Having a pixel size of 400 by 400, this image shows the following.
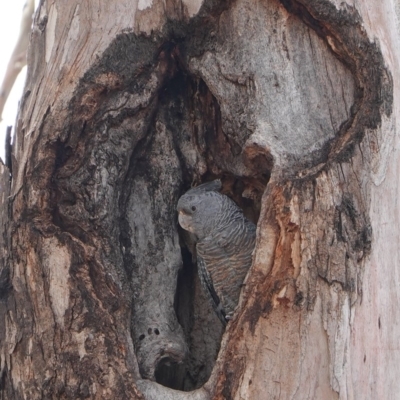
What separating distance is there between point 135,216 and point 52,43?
82 centimetres

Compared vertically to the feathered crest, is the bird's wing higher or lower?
lower

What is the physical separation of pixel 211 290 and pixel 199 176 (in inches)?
22.2

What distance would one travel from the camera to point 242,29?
2764mm

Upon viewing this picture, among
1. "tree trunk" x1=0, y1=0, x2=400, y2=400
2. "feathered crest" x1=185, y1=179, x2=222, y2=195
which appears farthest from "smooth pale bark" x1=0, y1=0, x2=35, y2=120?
"feathered crest" x1=185, y1=179, x2=222, y2=195

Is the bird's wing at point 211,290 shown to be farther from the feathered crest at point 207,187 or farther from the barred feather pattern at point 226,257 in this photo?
the feathered crest at point 207,187

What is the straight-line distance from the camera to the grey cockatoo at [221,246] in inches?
121

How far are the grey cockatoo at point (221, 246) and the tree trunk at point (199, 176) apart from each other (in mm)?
127

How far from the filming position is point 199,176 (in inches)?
122

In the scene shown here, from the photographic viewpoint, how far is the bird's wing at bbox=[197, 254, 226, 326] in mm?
3189

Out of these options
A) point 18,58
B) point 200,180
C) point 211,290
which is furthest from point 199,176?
point 18,58

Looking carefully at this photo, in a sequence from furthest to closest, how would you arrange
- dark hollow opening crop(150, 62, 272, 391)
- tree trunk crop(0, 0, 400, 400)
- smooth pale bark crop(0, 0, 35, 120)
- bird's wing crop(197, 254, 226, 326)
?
smooth pale bark crop(0, 0, 35, 120), bird's wing crop(197, 254, 226, 326), dark hollow opening crop(150, 62, 272, 391), tree trunk crop(0, 0, 400, 400)

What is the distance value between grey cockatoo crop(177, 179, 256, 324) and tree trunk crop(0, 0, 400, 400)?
0.13m

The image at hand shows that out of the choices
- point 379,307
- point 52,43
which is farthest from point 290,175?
point 52,43

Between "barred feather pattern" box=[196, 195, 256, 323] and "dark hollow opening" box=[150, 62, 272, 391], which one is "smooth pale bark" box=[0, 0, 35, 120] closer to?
"dark hollow opening" box=[150, 62, 272, 391]
